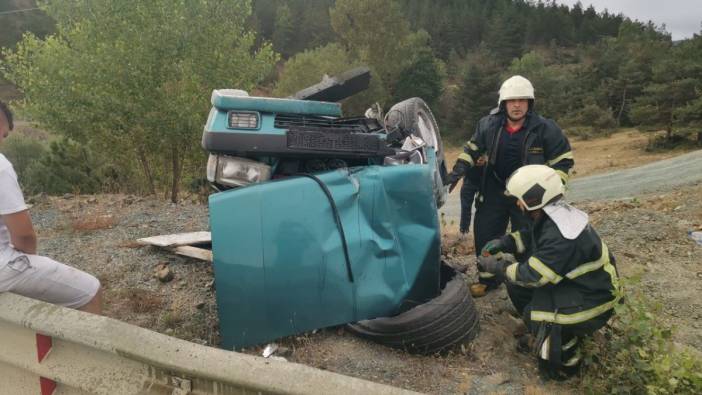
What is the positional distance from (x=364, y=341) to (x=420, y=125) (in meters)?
1.79

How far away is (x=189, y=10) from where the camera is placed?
36.3 feet

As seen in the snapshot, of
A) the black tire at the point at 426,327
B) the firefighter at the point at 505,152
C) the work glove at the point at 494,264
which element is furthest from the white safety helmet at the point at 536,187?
the firefighter at the point at 505,152

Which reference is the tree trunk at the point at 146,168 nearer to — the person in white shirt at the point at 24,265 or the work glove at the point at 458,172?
the work glove at the point at 458,172

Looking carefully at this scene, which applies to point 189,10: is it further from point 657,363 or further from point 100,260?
point 657,363

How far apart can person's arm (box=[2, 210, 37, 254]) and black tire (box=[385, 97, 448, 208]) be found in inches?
93.6

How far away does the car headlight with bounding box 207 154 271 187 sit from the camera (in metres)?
3.26

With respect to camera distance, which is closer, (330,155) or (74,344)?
(74,344)

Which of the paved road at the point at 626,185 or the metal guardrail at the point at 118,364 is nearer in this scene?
the metal guardrail at the point at 118,364

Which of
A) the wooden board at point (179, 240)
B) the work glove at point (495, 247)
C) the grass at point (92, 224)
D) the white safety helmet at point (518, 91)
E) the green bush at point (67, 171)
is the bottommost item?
the green bush at point (67, 171)

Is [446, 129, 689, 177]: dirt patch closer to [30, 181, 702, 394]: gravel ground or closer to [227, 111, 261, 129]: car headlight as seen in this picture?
[30, 181, 702, 394]: gravel ground

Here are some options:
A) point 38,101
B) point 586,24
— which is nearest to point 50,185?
point 38,101

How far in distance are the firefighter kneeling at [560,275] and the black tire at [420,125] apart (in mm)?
848

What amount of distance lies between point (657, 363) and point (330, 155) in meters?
2.07

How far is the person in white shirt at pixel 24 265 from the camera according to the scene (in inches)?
96.0
